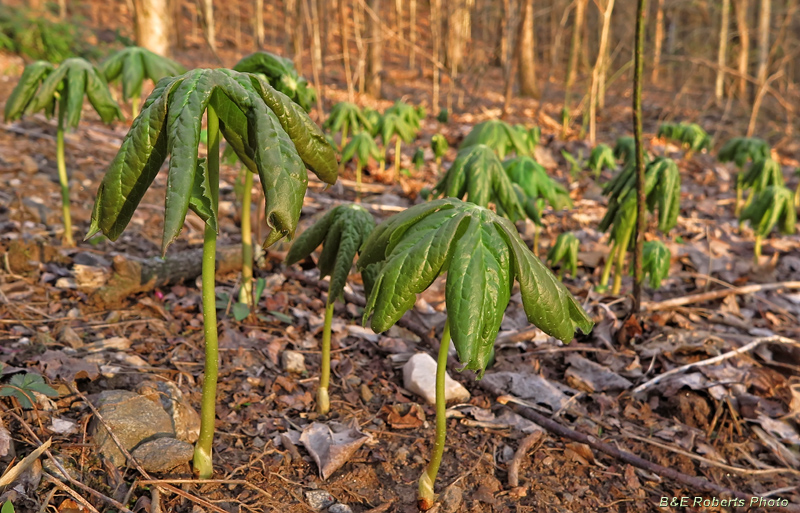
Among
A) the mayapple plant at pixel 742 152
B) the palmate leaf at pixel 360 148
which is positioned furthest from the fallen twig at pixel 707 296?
the palmate leaf at pixel 360 148

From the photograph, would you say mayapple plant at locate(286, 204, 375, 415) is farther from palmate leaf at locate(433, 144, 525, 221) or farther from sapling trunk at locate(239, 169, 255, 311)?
sapling trunk at locate(239, 169, 255, 311)

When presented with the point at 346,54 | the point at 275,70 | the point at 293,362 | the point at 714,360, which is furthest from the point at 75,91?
the point at 346,54

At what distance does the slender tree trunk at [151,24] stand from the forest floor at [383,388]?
2300 millimetres

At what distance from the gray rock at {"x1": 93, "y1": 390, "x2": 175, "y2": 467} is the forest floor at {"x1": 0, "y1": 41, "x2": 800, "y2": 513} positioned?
38 mm

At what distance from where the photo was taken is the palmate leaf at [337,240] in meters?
1.53

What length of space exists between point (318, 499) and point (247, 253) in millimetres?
1148

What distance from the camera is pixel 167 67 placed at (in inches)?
104

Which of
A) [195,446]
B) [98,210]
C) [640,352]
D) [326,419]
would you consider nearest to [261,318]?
[326,419]

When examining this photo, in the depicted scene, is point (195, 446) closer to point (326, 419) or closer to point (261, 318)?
point (326, 419)

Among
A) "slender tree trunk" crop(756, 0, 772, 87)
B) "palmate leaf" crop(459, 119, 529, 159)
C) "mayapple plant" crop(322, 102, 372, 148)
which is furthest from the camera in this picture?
"slender tree trunk" crop(756, 0, 772, 87)

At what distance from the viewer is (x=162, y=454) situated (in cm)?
136

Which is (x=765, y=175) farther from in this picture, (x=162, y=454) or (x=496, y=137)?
(x=162, y=454)

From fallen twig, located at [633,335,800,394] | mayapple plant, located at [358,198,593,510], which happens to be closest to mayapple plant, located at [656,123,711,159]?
fallen twig, located at [633,335,800,394]

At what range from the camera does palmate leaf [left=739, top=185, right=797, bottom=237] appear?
3.40 meters
